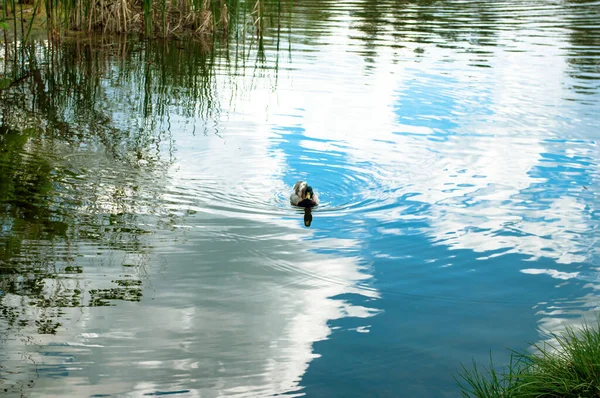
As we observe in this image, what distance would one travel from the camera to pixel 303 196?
7.85 m

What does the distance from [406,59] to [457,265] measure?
12082 mm

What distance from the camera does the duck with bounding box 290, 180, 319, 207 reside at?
784 centimetres

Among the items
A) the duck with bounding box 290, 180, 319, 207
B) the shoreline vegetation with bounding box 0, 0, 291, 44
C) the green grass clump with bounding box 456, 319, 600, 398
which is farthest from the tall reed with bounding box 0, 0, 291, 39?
the green grass clump with bounding box 456, 319, 600, 398

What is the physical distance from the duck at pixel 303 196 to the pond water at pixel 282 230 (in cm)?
14

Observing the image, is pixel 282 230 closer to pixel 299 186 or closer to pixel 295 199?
pixel 295 199

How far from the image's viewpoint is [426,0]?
35906 mm

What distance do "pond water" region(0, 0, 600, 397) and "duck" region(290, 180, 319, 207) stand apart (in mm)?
145

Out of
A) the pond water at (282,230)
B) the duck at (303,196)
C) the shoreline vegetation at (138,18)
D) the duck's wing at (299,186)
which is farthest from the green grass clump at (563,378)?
the shoreline vegetation at (138,18)

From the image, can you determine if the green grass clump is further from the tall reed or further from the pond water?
the tall reed

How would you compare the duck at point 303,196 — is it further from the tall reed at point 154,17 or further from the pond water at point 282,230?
the tall reed at point 154,17

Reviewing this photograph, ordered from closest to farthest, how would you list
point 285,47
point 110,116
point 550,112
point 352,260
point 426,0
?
1. point 352,260
2. point 110,116
3. point 550,112
4. point 285,47
5. point 426,0

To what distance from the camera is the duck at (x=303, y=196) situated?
784 centimetres

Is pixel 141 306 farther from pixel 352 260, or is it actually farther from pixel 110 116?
pixel 110 116

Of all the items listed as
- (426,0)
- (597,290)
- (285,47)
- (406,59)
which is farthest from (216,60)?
(426,0)
